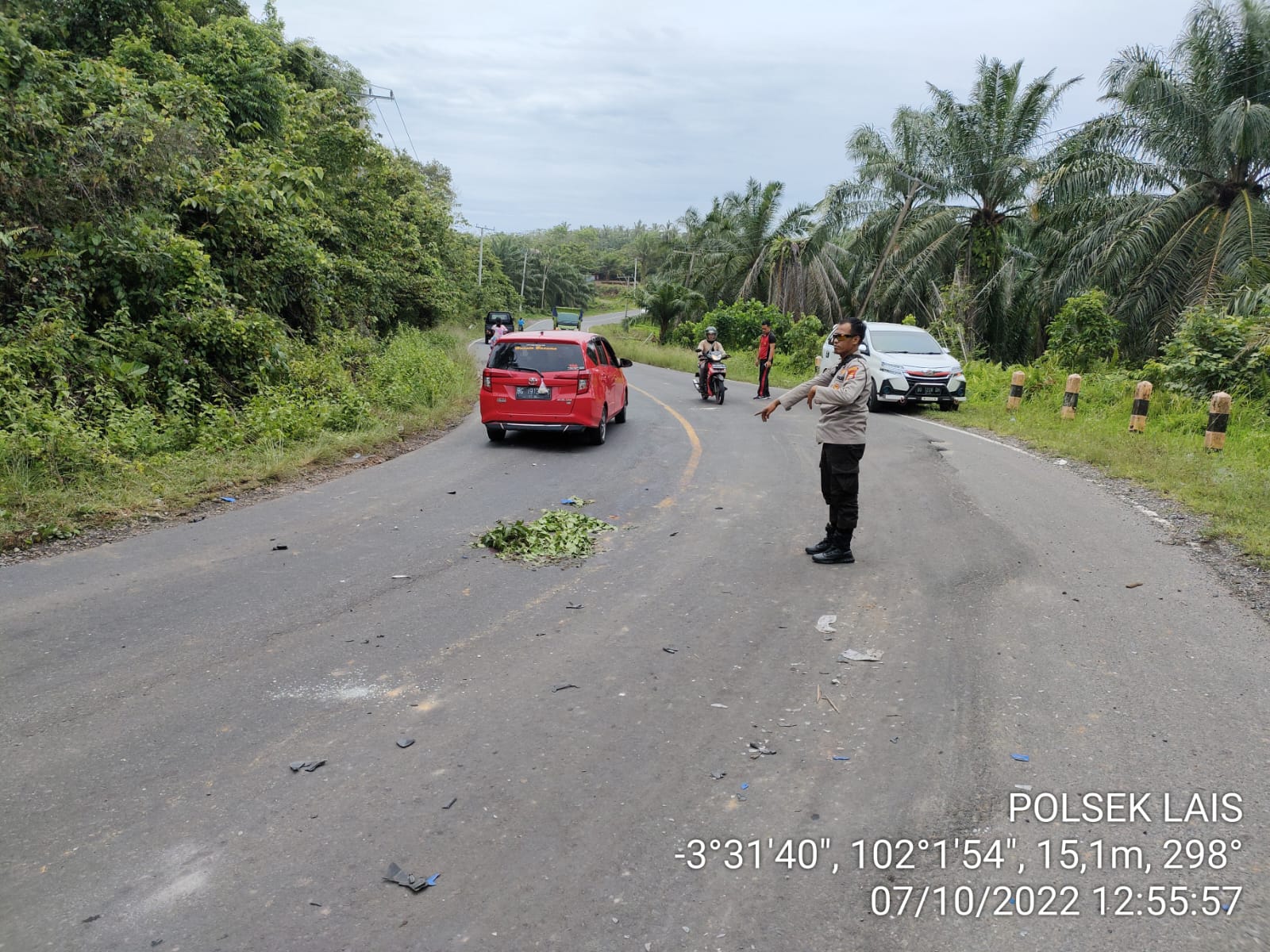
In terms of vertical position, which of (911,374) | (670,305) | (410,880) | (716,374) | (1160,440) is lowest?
(410,880)

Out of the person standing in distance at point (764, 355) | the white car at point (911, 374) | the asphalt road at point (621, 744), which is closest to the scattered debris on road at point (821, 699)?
the asphalt road at point (621, 744)

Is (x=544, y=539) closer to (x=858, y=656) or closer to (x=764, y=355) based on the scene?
(x=858, y=656)

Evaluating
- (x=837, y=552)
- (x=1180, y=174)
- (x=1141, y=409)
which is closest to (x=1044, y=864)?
(x=837, y=552)

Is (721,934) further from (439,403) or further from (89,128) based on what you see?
(439,403)

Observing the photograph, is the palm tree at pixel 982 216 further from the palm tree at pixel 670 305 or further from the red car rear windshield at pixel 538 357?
the red car rear windshield at pixel 538 357

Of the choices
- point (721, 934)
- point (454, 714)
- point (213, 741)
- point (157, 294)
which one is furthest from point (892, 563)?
point (157, 294)

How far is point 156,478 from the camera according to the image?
29.1 ft

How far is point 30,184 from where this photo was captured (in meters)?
10.7

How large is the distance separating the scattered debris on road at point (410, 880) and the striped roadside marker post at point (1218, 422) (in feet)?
43.3

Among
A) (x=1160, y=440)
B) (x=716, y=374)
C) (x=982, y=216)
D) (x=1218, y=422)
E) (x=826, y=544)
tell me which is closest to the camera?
(x=826, y=544)

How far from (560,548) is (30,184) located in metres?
8.87

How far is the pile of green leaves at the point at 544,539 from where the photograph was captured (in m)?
7.03

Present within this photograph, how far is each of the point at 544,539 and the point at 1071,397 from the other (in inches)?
523

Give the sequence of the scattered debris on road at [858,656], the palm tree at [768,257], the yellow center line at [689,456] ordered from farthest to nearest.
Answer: the palm tree at [768,257], the yellow center line at [689,456], the scattered debris on road at [858,656]
